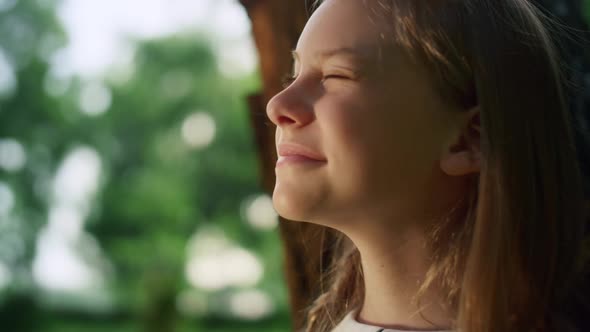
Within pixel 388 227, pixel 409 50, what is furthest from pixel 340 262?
pixel 409 50

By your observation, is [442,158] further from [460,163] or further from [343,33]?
[343,33]

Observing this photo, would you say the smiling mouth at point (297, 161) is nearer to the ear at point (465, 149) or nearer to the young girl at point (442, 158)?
the young girl at point (442, 158)

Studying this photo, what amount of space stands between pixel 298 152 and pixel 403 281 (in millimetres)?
151

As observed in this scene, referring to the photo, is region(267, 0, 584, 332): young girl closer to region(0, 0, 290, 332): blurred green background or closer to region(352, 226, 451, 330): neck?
region(352, 226, 451, 330): neck

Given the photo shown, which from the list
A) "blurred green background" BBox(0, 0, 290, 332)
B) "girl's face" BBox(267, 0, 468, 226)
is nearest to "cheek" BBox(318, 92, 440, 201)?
"girl's face" BBox(267, 0, 468, 226)

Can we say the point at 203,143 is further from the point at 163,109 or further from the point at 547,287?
the point at 547,287

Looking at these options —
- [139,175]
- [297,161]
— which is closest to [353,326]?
[297,161]

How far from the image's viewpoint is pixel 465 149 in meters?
0.62

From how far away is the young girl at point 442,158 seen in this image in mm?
585

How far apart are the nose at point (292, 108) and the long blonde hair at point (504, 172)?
0.10 m

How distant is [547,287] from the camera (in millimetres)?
603

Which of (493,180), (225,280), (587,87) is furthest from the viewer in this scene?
(225,280)

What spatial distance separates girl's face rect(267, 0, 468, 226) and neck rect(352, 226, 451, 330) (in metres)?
0.03

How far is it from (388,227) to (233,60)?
18.9ft
